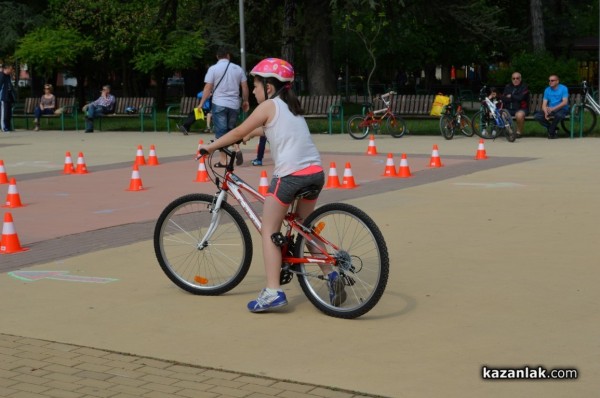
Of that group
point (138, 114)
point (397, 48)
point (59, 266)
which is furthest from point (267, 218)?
point (397, 48)

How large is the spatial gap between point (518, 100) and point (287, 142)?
17272mm

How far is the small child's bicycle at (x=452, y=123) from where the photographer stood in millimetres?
23516

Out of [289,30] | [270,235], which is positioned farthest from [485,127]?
[270,235]

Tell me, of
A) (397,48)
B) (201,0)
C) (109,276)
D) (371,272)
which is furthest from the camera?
(397,48)

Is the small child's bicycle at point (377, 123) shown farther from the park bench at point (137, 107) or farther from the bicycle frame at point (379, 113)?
the park bench at point (137, 107)

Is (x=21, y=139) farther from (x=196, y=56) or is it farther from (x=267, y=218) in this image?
(x=267, y=218)

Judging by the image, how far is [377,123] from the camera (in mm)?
24578

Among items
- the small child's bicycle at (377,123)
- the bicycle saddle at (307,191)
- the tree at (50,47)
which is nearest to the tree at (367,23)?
the small child's bicycle at (377,123)

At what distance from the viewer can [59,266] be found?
9.02 metres

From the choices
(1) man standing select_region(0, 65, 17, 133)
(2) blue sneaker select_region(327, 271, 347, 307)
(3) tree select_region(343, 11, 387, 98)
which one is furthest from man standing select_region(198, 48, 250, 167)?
(1) man standing select_region(0, 65, 17, 133)

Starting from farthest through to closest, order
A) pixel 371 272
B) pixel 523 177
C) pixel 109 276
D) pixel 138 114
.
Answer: pixel 138 114 < pixel 523 177 < pixel 109 276 < pixel 371 272

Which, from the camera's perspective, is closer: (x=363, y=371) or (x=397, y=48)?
(x=363, y=371)

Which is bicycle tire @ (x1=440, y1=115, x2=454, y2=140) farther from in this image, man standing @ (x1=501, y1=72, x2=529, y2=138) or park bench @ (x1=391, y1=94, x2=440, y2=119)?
park bench @ (x1=391, y1=94, x2=440, y2=119)

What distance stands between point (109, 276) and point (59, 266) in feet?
2.25
